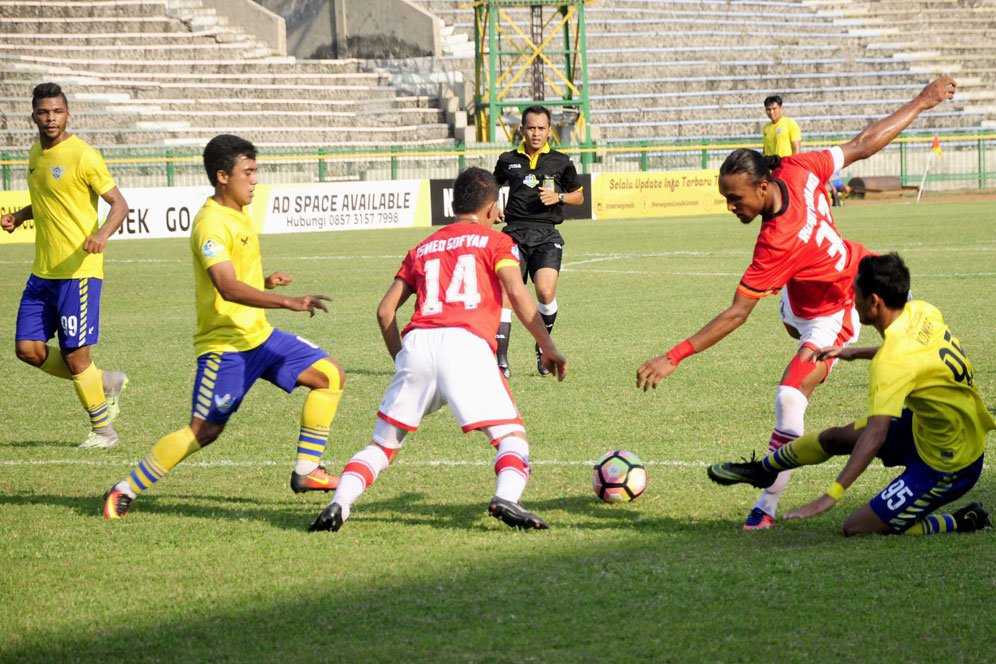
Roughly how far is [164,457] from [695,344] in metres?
2.57

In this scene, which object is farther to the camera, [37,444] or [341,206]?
[341,206]

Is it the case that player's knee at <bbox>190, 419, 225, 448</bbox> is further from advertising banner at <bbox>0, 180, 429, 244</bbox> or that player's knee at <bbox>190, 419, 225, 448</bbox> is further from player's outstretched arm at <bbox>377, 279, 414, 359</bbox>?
Answer: advertising banner at <bbox>0, 180, 429, 244</bbox>

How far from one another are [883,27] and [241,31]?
22806 mm

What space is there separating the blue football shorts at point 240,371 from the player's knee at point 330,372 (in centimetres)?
3

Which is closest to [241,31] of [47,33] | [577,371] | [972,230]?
[47,33]

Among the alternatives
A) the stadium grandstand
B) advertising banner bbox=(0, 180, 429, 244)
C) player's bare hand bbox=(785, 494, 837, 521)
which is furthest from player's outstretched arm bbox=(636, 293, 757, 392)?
the stadium grandstand

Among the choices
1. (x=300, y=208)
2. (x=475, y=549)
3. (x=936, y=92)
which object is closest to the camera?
(x=475, y=549)

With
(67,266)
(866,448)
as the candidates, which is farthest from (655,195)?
(866,448)

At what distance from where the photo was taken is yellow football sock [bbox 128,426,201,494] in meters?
6.36

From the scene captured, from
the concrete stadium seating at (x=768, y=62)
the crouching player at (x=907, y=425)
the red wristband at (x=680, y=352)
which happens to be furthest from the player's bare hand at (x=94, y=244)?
the concrete stadium seating at (x=768, y=62)

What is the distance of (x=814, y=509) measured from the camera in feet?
18.0

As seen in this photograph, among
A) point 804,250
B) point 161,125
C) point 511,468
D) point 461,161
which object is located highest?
point 161,125

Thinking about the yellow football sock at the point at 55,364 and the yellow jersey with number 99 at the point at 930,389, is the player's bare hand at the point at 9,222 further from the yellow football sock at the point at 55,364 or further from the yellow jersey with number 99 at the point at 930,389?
the yellow jersey with number 99 at the point at 930,389

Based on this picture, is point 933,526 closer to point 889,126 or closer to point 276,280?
point 889,126
